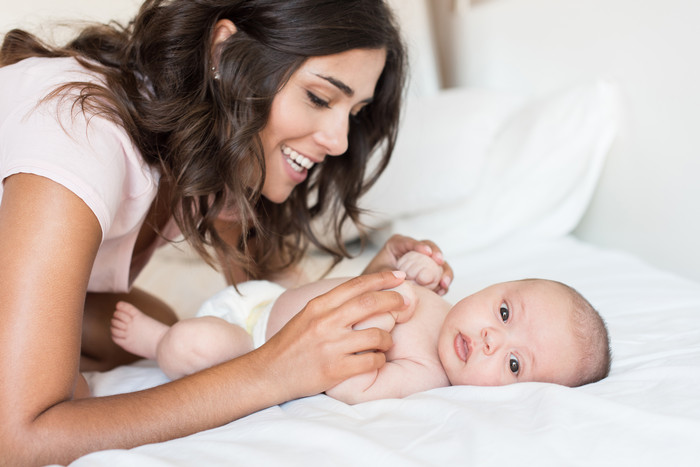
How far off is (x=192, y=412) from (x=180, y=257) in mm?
1331

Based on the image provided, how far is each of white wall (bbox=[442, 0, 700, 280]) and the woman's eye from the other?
0.88m

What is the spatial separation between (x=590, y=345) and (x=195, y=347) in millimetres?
668

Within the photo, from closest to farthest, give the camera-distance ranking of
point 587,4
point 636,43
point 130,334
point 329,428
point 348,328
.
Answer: point 329,428
point 348,328
point 130,334
point 636,43
point 587,4

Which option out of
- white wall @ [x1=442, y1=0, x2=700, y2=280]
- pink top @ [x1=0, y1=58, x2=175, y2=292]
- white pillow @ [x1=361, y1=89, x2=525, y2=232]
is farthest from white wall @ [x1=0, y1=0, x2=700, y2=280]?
pink top @ [x1=0, y1=58, x2=175, y2=292]

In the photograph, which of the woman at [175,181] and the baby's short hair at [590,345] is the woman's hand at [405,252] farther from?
the baby's short hair at [590,345]

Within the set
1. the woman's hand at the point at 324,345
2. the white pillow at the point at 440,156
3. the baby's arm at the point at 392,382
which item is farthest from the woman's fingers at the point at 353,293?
the white pillow at the point at 440,156

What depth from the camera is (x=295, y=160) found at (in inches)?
54.6

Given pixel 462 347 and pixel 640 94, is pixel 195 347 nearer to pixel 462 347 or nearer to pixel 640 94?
pixel 462 347

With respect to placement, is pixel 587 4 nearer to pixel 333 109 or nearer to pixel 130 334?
pixel 333 109

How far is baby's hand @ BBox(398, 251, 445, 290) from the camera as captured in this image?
1.29m

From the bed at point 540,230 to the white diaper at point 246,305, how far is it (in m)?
0.17

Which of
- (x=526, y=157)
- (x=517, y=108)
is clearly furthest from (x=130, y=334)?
(x=517, y=108)

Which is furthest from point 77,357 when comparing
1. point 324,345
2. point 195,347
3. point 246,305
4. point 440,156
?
point 440,156

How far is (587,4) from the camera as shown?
1.81m
